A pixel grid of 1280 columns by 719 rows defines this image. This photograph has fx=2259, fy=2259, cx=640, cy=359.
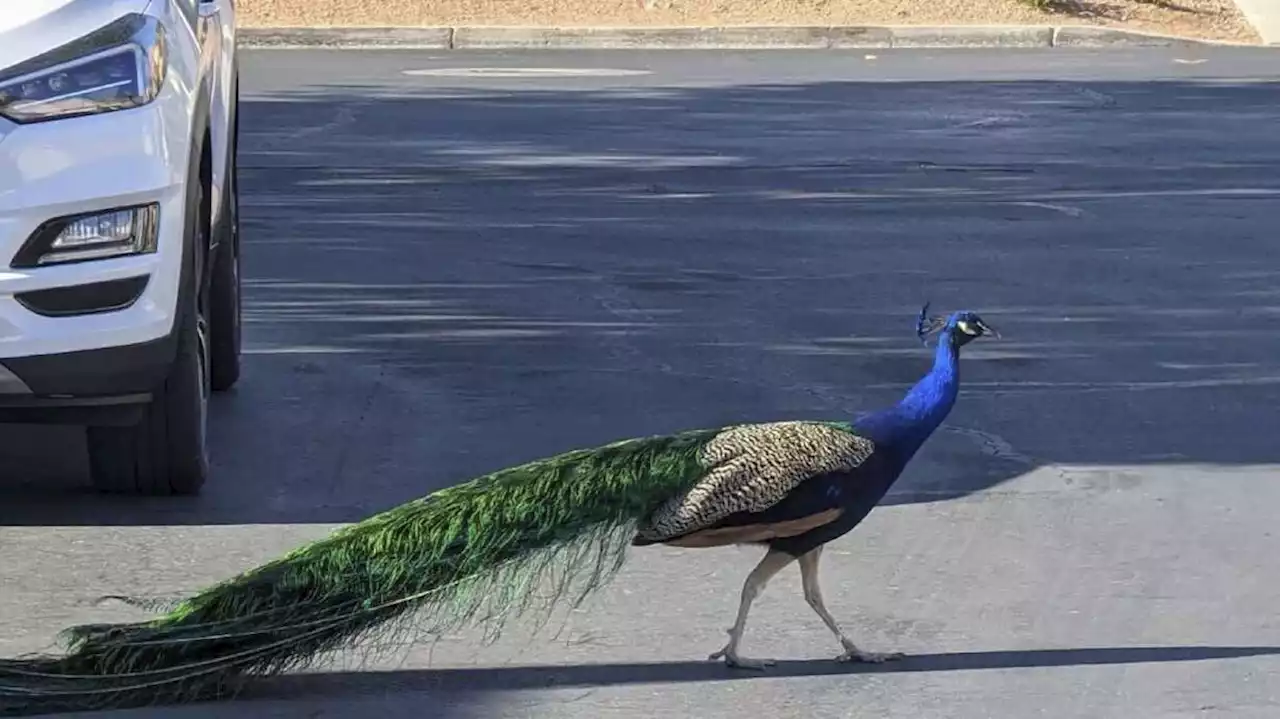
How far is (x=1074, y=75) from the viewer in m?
18.4

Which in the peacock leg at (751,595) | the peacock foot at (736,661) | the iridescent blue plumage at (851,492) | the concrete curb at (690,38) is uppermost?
the iridescent blue plumage at (851,492)

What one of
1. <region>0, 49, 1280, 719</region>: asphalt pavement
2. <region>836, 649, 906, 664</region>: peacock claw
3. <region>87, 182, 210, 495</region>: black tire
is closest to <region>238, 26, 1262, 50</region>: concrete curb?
<region>0, 49, 1280, 719</region>: asphalt pavement

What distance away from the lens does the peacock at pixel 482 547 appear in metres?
4.52

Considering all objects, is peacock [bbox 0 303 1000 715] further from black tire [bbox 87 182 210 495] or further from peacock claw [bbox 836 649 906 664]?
black tire [bbox 87 182 210 495]

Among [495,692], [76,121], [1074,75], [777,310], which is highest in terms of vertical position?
[76,121]

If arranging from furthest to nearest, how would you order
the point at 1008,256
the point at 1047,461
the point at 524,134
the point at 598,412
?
the point at 524,134 → the point at 1008,256 → the point at 598,412 → the point at 1047,461

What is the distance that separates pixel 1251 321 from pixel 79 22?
528 cm

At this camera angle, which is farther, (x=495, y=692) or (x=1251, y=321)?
(x=1251, y=321)

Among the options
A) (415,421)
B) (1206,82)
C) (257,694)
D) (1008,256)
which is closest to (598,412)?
(415,421)

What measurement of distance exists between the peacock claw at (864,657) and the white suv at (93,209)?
189 centimetres

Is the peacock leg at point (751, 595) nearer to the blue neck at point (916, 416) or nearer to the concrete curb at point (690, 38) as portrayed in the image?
the blue neck at point (916, 416)

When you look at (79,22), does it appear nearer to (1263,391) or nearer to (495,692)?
(495,692)

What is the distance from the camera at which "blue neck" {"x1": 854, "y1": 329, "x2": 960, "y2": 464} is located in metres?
4.88

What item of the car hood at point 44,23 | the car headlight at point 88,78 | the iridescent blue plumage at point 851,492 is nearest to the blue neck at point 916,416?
the iridescent blue plumage at point 851,492
